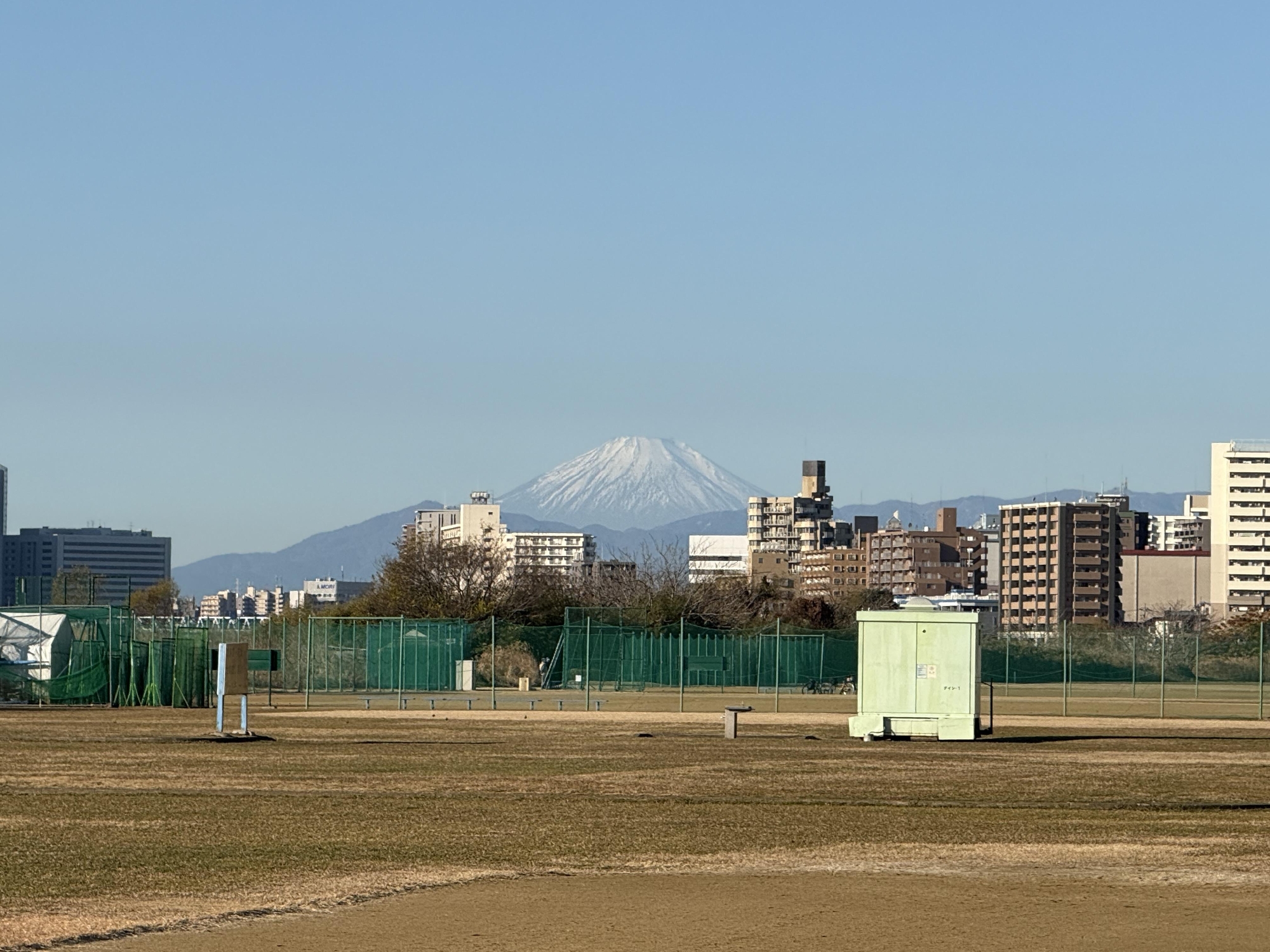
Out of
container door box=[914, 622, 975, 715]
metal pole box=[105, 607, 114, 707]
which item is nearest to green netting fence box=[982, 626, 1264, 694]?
metal pole box=[105, 607, 114, 707]

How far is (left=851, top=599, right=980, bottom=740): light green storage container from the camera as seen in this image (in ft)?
121

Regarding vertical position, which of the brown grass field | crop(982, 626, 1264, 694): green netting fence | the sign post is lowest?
crop(982, 626, 1264, 694): green netting fence

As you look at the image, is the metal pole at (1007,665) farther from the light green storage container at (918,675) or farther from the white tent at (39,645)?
the white tent at (39,645)

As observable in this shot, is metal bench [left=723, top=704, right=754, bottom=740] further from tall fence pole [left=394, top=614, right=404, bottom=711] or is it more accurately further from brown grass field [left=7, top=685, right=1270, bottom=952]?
tall fence pole [left=394, top=614, right=404, bottom=711]

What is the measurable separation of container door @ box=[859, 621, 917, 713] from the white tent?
24183 mm

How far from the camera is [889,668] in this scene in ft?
122

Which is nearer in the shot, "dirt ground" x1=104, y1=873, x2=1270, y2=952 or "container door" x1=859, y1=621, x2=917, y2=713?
"dirt ground" x1=104, y1=873, x2=1270, y2=952

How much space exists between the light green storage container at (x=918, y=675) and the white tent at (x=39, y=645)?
79.3 ft

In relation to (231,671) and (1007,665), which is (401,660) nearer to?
(231,671)

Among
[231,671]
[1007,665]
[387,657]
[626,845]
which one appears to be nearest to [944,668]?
[231,671]

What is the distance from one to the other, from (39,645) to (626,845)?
3777 centimetres

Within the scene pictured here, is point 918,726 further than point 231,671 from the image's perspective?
Yes

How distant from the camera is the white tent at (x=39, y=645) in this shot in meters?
52.3

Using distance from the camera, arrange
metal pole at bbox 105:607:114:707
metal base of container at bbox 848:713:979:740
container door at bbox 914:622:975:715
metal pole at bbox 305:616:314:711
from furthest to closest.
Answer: metal pole at bbox 105:607:114:707
metal pole at bbox 305:616:314:711
metal base of container at bbox 848:713:979:740
container door at bbox 914:622:975:715
